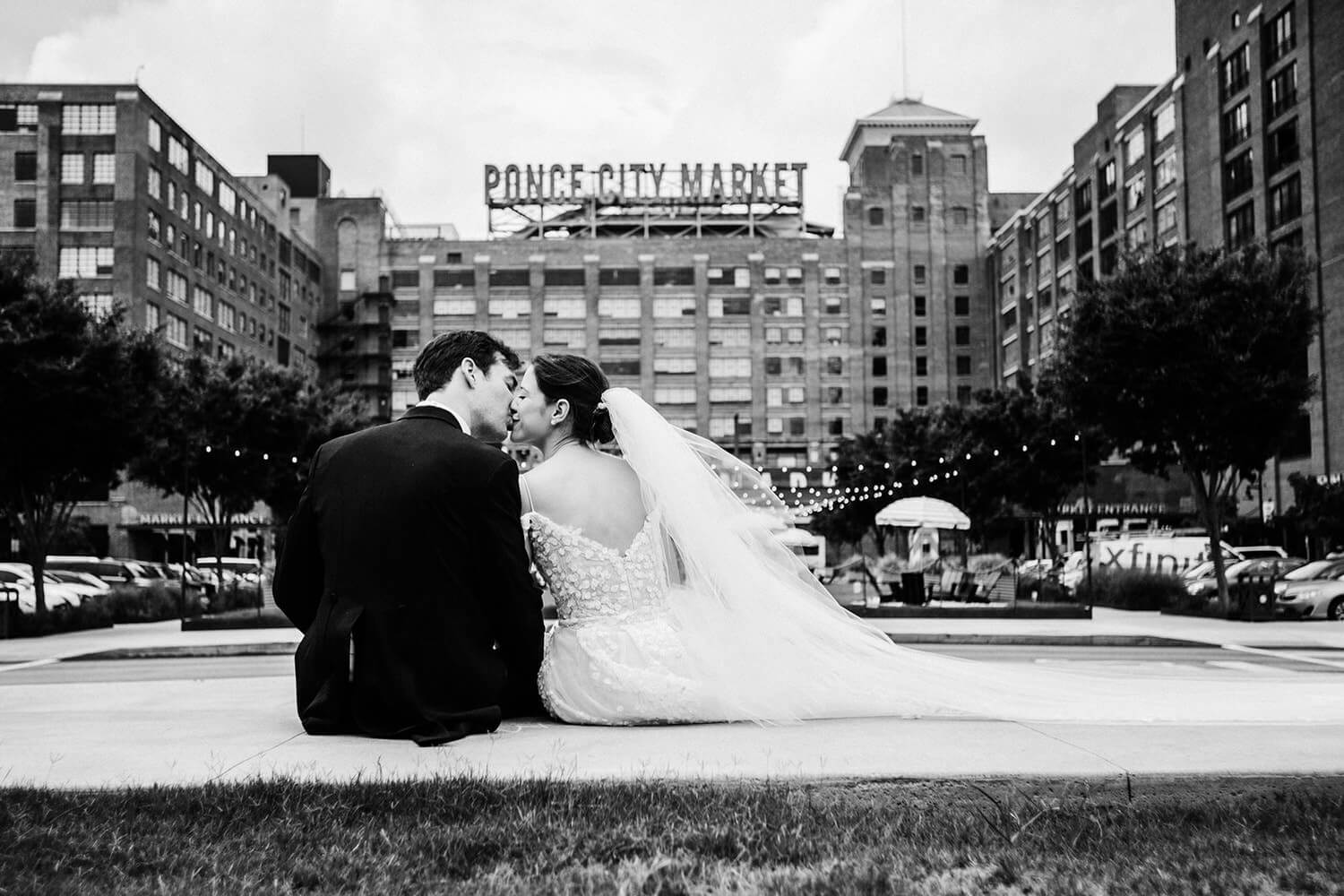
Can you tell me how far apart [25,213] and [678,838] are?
7765cm

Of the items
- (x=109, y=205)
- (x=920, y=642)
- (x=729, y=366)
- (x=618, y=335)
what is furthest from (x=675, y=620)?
(x=618, y=335)

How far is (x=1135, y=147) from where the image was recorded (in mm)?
75125

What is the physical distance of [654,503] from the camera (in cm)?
613

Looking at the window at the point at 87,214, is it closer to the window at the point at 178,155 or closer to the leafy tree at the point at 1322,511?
the window at the point at 178,155

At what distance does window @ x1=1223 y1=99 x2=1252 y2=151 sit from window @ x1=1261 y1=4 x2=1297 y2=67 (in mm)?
2771

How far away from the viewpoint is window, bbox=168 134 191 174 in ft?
245

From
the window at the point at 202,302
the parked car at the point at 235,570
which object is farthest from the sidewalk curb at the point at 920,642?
the window at the point at 202,302

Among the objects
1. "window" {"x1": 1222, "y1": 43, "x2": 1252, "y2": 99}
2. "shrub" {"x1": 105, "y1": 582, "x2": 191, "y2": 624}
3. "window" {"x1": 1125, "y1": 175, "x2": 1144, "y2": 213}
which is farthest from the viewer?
"window" {"x1": 1125, "y1": 175, "x2": 1144, "y2": 213}

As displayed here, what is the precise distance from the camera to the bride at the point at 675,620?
571 centimetres

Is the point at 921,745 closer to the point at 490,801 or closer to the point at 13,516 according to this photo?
the point at 490,801

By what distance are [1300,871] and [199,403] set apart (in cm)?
3862

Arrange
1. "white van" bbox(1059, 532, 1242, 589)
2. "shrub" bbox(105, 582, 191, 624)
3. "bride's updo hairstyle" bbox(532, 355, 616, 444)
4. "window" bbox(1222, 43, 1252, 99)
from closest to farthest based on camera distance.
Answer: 1. "bride's updo hairstyle" bbox(532, 355, 616, 444)
2. "shrub" bbox(105, 582, 191, 624)
3. "white van" bbox(1059, 532, 1242, 589)
4. "window" bbox(1222, 43, 1252, 99)

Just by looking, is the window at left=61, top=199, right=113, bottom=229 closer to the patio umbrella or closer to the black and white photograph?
the black and white photograph

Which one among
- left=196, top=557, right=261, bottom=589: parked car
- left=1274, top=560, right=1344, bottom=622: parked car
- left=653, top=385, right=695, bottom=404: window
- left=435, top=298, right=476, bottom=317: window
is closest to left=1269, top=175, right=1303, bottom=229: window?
left=1274, top=560, right=1344, bottom=622: parked car
